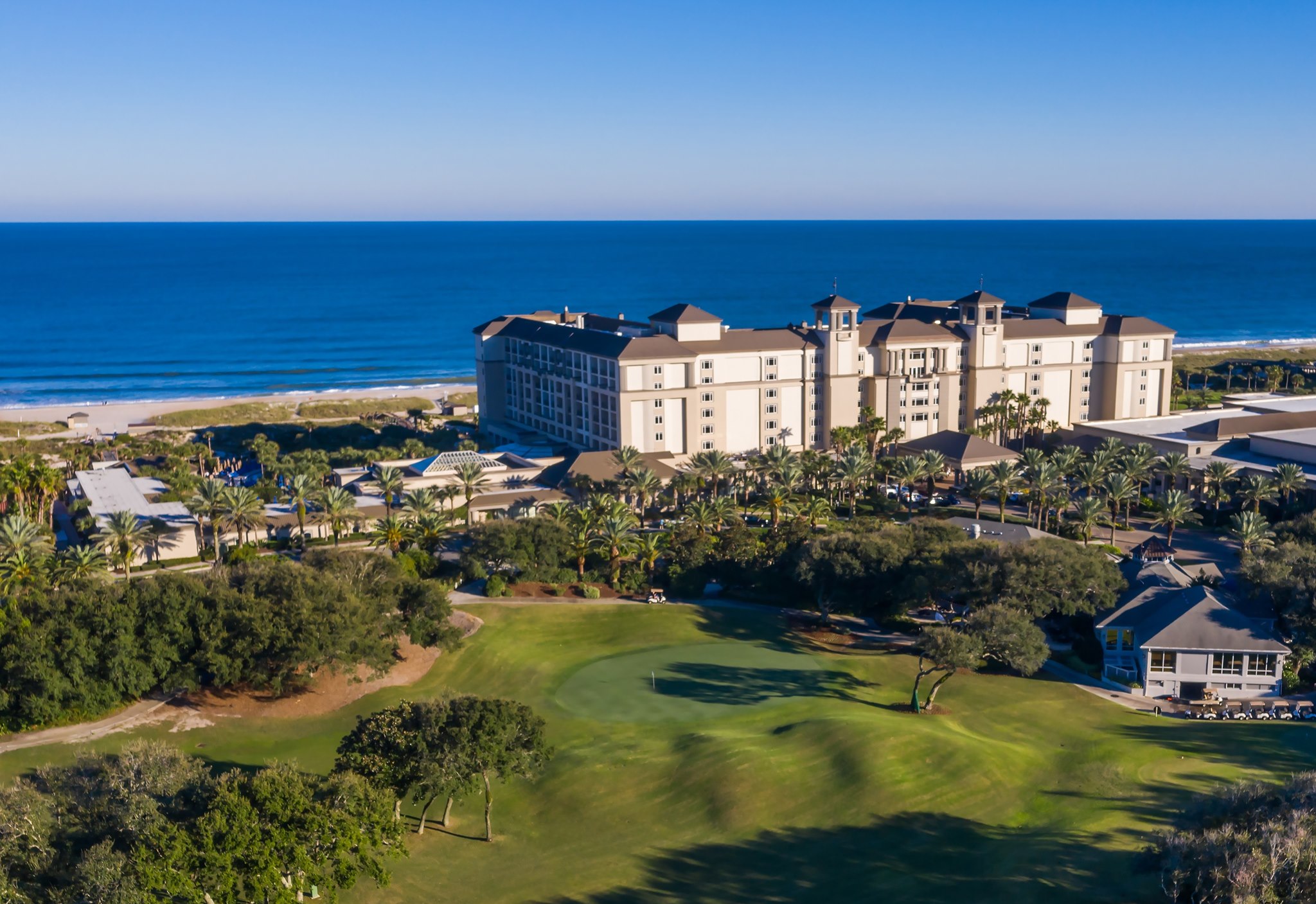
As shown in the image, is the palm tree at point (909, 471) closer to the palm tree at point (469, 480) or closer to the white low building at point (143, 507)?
the palm tree at point (469, 480)

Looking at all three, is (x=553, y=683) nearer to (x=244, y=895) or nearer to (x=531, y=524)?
(x=531, y=524)

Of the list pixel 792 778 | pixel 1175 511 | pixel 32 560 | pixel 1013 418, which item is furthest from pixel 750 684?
pixel 1013 418

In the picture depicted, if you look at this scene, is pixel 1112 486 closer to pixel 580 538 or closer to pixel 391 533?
pixel 580 538

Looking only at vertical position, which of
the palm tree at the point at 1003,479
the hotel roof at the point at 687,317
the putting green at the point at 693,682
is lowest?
the putting green at the point at 693,682

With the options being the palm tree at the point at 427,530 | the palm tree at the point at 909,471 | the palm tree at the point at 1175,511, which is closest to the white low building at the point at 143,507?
the palm tree at the point at 427,530


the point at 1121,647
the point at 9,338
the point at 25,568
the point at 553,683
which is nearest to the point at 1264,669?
the point at 1121,647

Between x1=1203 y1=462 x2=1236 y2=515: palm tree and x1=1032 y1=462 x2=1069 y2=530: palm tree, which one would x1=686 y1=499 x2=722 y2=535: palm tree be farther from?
x1=1203 y1=462 x2=1236 y2=515: palm tree

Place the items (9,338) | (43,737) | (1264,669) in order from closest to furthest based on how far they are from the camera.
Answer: (43,737) → (1264,669) → (9,338)
